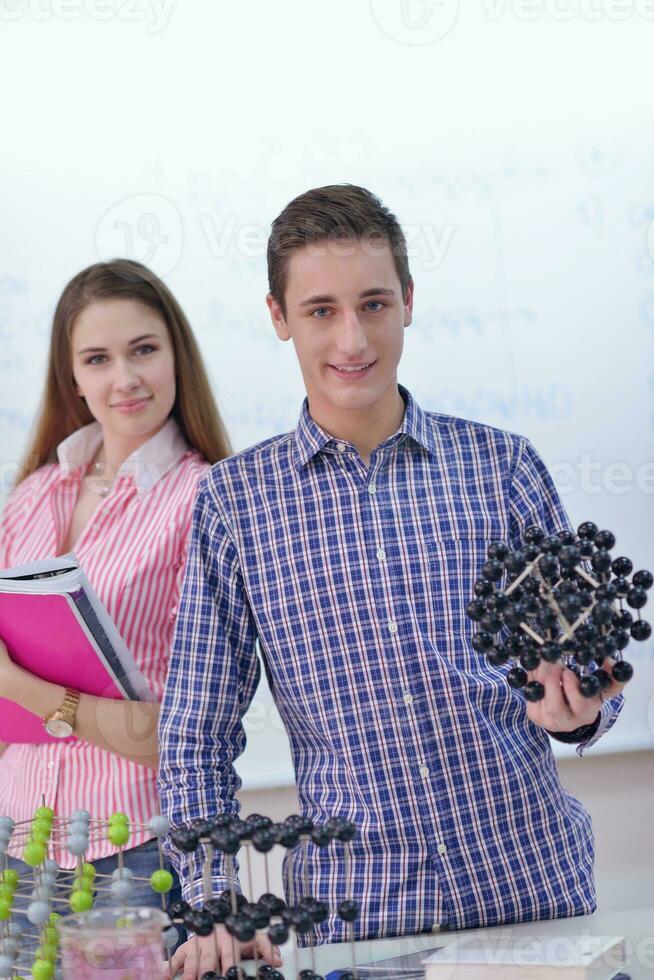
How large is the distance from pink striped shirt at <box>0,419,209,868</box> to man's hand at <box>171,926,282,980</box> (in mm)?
428

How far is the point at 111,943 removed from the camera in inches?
36.6

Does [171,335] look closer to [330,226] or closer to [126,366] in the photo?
[126,366]

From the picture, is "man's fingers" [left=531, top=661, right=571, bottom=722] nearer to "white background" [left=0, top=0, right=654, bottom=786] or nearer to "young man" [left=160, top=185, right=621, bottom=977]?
"young man" [left=160, top=185, right=621, bottom=977]

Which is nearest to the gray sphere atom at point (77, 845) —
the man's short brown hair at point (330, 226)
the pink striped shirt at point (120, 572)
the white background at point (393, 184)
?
the pink striped shirt at point (120, 572)

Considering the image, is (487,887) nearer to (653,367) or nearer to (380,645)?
(380,645)

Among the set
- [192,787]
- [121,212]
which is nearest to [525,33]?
[121,212]

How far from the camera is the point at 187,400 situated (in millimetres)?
1864

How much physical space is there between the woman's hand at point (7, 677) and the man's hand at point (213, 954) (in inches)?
20.6

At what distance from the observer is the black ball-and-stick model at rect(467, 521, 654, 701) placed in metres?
1.05

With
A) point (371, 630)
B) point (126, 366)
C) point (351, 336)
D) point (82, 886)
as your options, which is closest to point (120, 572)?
point (126, 366)

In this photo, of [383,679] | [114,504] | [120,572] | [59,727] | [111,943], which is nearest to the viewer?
[111,943]

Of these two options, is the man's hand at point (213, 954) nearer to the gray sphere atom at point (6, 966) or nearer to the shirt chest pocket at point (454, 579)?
the gray sphere atom at point (6, 966)

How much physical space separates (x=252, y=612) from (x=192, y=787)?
264mm

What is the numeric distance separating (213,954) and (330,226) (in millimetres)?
971
